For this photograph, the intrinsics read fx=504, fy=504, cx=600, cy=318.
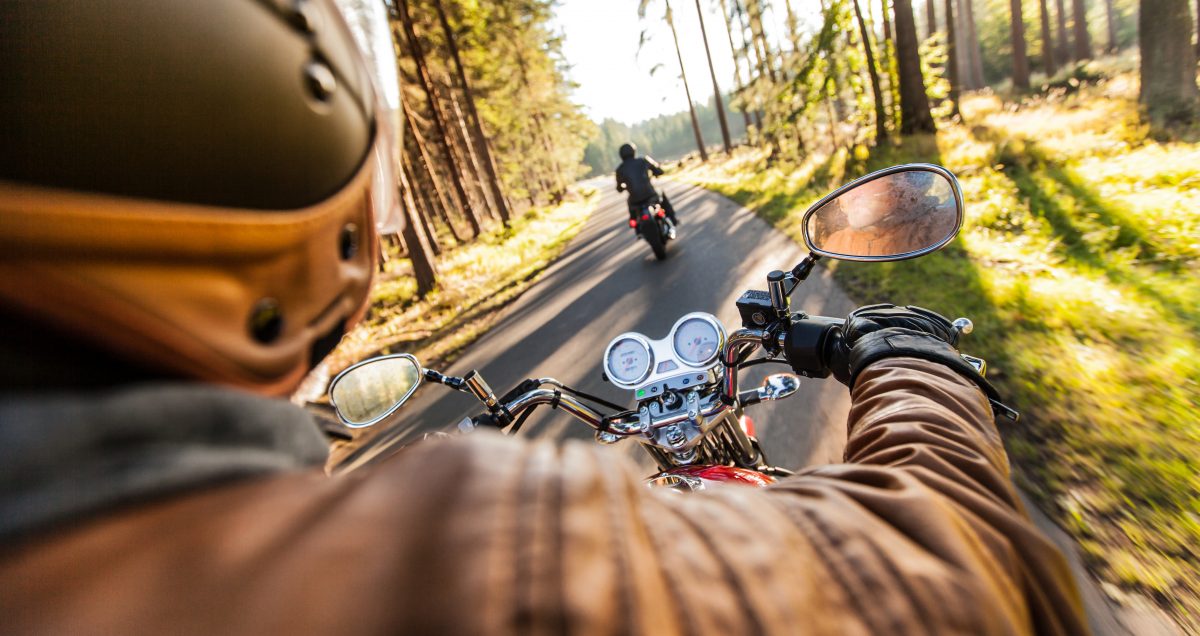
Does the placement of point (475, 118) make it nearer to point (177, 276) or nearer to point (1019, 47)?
point (177, 276)

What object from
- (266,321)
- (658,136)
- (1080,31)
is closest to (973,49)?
(1080,31)

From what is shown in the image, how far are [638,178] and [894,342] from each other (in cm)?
926

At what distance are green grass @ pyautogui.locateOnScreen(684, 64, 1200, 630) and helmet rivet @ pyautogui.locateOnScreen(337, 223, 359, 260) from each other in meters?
2.94

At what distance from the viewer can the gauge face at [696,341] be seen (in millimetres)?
1976

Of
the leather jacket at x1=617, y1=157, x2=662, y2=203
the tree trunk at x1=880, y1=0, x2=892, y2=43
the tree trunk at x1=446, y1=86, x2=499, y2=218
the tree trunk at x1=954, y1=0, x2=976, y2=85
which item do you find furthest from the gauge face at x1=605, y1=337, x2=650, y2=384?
the tree trunk at x1=954, y1=0, x2=976, y2=85

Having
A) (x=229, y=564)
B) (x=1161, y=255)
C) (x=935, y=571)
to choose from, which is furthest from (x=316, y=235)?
(x=1161, y=255)

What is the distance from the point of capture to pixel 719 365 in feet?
6.66

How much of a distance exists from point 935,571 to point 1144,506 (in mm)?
2600

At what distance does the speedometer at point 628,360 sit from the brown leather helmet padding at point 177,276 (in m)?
1.23

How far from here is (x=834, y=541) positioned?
26.0 inches

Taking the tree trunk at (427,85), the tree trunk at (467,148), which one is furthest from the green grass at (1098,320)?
the tree trunk at (467,148)

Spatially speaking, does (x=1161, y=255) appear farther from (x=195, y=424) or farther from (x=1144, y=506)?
(x=195, y=424)

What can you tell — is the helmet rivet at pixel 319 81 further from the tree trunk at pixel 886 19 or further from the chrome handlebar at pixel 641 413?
the tree trunk at pixel 886 19

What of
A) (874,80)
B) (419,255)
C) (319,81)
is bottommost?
(419,255)
